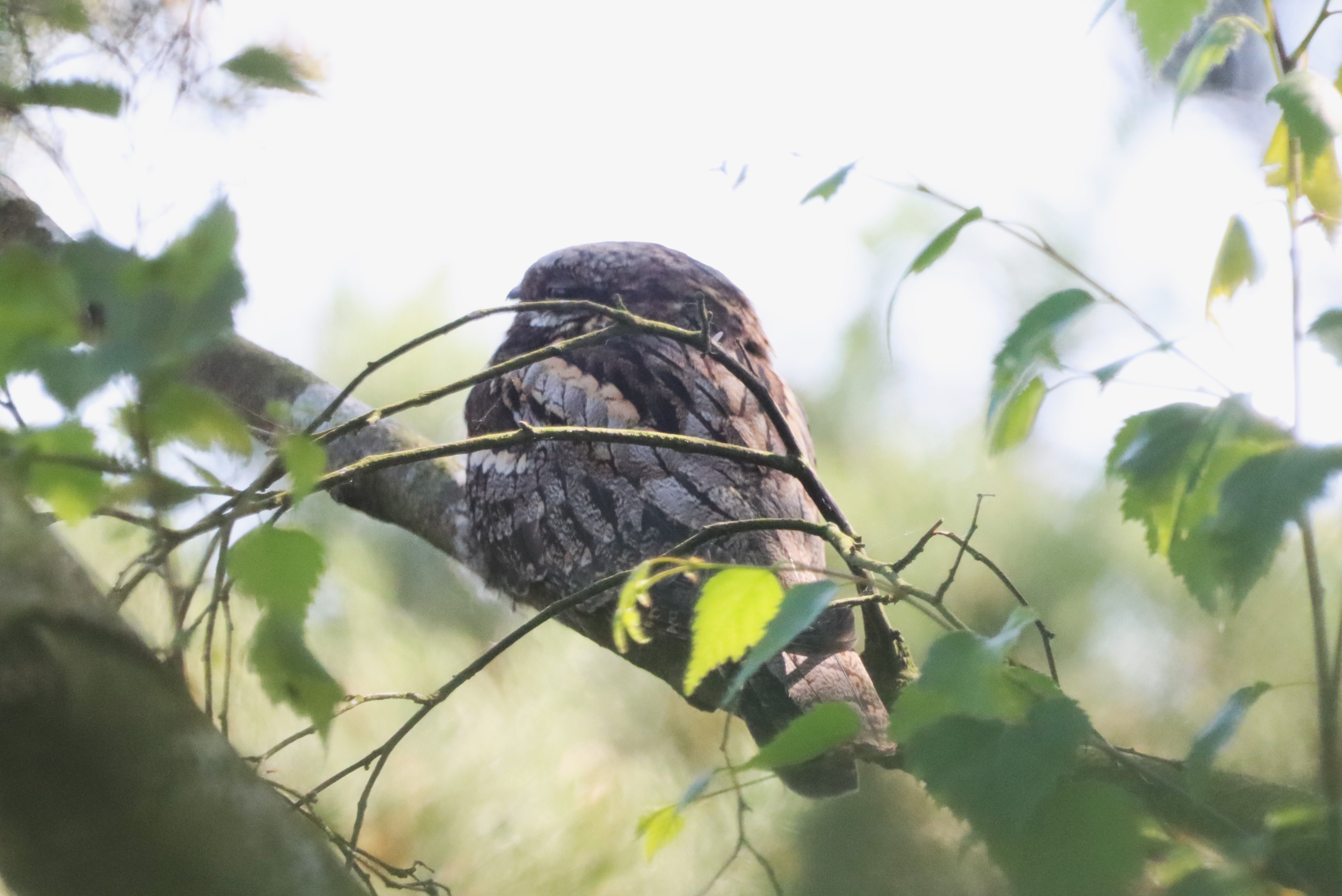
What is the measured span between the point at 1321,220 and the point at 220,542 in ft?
2.32

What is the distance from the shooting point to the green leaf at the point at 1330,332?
0.43 metres

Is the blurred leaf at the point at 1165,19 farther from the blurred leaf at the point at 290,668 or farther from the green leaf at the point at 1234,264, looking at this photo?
the blurred leaf at the point at 290,668

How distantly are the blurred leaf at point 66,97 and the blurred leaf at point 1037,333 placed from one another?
567mm

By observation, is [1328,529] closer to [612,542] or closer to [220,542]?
[612,542]

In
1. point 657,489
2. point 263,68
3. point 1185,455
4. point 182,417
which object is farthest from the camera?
point 657,489

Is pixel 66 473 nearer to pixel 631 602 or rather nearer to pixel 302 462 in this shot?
pixel 302 462

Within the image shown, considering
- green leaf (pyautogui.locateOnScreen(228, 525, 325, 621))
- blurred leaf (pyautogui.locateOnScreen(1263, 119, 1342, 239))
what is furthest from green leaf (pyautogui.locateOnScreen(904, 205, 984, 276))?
green leaf (pyautogui.locateOnScreen(228, 525, 325, 621))

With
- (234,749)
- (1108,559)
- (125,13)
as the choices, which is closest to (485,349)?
(125,13)

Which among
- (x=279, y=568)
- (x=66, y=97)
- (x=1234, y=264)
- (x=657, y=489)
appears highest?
(x=66, y=97)

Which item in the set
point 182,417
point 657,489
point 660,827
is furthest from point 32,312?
point 657,489

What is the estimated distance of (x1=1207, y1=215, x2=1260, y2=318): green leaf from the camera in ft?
1.90

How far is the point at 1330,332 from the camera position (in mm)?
435

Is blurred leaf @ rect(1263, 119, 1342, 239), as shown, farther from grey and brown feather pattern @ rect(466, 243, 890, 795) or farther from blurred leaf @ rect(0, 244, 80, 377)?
blurred leaf @ rect(0, 244, 80, 377)

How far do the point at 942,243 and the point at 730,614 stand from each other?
0.29m
